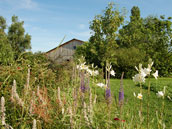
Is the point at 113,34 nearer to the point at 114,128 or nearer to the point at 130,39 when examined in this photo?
the point at 130,39

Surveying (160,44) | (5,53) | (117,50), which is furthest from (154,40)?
(5,53)

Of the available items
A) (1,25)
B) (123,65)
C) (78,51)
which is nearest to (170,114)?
(123,65)

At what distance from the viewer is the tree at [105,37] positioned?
60.6ft

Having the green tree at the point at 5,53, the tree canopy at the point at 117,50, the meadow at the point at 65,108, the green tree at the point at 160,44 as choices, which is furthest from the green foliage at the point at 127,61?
the meadow at the point at 65,108

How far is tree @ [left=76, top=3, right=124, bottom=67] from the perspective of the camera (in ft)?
60.6

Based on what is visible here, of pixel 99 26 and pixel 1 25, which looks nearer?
pixel 99 26

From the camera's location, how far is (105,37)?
63.3ft

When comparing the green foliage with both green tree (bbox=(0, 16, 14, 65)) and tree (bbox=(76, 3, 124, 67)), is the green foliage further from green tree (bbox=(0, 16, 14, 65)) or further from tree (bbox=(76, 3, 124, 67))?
green tree (bbox=(0, 16, 14, 65))

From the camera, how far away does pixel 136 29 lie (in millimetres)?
27547

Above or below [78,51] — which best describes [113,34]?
above

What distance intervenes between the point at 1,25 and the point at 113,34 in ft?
56.4

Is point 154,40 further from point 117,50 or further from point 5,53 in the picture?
point 5,53

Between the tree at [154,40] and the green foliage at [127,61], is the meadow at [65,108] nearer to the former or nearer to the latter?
the green foliage at [127,61]

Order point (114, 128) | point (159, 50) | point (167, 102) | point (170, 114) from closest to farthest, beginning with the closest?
point (114, 128) < point (170, 114) < point (167, 102) < point (159, 50)
